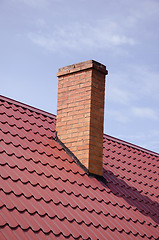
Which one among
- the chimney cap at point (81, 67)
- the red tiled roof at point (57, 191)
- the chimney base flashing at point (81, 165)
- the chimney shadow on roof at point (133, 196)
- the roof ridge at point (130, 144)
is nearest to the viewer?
the red tiled roof at point (57, 191)

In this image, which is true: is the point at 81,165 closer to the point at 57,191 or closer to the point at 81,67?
the point at 57,191

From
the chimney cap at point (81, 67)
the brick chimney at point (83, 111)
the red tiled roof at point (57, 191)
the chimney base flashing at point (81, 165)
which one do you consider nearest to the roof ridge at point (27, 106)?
the red tiled roof at point (57, 191)

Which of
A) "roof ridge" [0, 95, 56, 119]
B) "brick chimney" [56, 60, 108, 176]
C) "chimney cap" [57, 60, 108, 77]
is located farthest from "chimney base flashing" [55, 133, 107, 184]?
"chimney cap" [57, 60, 108, 77]

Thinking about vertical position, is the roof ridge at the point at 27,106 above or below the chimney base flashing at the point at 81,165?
above

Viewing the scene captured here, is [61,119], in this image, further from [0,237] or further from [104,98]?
[0,237]

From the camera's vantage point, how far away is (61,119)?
8.52 metres

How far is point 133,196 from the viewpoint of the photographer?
324 inches

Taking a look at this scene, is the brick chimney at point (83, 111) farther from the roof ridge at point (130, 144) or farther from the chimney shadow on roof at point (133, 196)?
the roof ridge at point (130, 144)

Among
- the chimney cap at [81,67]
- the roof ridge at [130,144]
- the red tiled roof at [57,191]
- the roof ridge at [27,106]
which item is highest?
the chimney cap at [81,67]

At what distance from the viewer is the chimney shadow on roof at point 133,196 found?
7.93 m

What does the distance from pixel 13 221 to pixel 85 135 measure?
10.3ft

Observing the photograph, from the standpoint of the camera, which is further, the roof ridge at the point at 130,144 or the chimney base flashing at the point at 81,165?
the roof ridge at the point at 130,144

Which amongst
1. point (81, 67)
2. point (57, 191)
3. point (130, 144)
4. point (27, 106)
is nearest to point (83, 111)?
point (81, 67)

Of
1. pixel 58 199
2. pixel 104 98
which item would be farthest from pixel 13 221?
pixel 104 98
